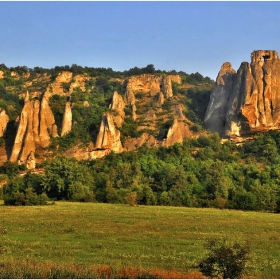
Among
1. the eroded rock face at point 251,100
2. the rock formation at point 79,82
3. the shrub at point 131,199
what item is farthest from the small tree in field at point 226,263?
the rock formation at point 79,82

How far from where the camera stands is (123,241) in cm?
1919

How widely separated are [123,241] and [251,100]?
2142 inches

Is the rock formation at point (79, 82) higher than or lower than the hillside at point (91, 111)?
higher

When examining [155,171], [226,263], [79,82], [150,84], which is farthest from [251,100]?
[226,263]

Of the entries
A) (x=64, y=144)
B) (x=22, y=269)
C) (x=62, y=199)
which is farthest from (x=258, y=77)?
(x=22, y=269)

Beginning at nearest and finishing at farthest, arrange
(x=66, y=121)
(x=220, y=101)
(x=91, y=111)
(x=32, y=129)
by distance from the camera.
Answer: (x=32, y=129), (x=66, y=121), (x=91, y=111), (x=220, y=101)

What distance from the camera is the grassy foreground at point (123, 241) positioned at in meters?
14.0

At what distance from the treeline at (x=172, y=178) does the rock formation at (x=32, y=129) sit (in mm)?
3687

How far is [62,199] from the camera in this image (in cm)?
4928

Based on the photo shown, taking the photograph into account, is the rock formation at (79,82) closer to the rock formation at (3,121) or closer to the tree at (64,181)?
the rock formation at (3,121)

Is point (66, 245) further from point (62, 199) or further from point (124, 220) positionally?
point (62, 199)

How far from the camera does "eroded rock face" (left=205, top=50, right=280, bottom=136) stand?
6975cm

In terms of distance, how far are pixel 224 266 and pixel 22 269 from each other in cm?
511

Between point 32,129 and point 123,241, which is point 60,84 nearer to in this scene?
point 32,129
